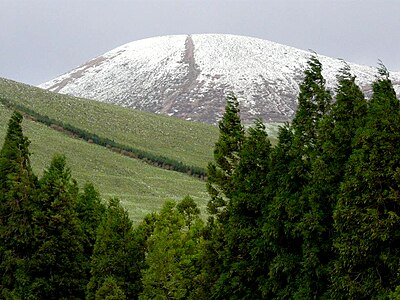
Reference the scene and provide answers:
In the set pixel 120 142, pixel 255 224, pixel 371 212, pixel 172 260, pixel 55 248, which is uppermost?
pixel 371 212

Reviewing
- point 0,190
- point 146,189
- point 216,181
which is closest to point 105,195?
point 146,189

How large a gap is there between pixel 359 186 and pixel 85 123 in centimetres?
12877

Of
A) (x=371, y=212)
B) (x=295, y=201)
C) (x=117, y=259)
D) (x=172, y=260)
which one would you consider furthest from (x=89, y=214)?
(x=371, y=212)

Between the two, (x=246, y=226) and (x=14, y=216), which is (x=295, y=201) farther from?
(x=14, y=216)

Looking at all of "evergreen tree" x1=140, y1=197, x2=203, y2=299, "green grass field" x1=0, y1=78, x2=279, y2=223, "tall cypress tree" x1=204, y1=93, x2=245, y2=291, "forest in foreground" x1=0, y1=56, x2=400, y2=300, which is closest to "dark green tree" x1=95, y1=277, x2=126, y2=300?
"forest in foreground" x1=0, y1=56, x2=400, y2=300

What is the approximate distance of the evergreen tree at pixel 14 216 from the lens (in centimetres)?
3803

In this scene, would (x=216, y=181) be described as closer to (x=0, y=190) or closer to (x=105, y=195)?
(x=0, y=190)

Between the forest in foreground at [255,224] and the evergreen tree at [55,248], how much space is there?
0.08 meters

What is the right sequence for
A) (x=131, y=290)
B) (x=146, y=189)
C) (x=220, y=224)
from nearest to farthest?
(x=220, y=224), (x=131, y=290), (x=146, y=189)

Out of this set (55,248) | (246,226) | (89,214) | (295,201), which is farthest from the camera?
(89,214)

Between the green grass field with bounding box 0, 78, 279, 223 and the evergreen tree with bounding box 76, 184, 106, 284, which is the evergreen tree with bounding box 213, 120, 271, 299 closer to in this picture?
the evergreen tree with bounding box 76, 184, 106, 284

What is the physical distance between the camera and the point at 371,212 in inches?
867

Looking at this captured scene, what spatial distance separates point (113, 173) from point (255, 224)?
255 feet

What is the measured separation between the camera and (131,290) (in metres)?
35.9
